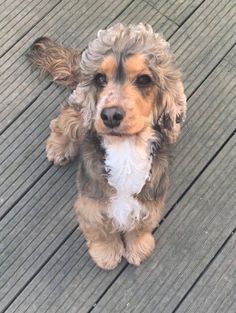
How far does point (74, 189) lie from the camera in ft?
9.82

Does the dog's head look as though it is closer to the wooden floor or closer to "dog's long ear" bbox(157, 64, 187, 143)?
"dog's long ear" bbox(157, 64, 187, 143)

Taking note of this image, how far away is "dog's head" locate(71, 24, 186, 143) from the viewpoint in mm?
2031

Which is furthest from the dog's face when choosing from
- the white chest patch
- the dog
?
the white chest patch

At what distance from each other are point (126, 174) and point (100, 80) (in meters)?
0.40

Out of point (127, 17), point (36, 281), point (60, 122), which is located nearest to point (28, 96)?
point (60, 122)

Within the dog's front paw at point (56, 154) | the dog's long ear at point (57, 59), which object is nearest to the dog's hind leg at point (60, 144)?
the dog's front paw at point (56, 154)

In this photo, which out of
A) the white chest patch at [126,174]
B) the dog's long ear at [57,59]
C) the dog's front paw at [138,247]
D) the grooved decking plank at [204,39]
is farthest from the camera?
the grooved decking plank at [204,39]

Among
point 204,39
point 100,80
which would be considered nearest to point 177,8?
point 204,39

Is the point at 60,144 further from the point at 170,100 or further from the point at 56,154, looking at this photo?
the point at 170,100

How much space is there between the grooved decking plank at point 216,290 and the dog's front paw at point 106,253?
401mm

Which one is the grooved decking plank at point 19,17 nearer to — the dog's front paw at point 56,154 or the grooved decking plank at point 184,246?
the dog's front paw at point 56,154

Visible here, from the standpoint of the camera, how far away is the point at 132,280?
2.83 m

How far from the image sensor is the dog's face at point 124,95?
2008 millimetres

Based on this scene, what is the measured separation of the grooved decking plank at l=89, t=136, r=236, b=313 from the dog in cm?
12
